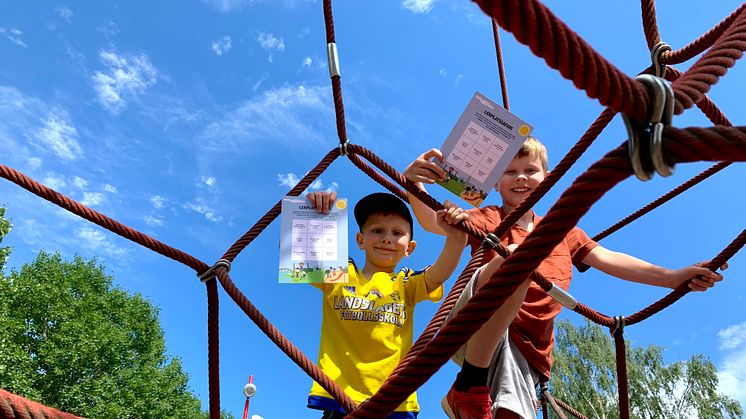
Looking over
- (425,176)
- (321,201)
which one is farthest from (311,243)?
(425,176)

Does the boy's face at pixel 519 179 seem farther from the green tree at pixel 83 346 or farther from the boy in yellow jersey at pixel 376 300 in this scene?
the green tree at pixel 83 346

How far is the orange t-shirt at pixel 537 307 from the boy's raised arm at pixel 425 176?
0.40 ft

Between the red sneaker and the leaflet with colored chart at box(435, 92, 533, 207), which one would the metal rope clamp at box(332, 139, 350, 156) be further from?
the red sneaker

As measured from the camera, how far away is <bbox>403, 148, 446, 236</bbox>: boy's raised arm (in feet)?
4.74

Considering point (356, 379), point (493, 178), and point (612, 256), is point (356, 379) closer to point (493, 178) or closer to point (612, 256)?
point (493, 178)

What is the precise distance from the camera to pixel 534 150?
1636 mm

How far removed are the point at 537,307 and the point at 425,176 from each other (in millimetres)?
439

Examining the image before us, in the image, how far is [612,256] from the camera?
5.53ft

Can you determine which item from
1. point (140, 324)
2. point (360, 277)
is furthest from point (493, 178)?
point (140, 324)

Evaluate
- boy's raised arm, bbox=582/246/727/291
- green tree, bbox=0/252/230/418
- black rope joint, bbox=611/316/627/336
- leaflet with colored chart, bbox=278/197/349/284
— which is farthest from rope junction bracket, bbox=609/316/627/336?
green tree, bbox=0/252/230/418

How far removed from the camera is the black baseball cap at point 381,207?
1683 millimetres

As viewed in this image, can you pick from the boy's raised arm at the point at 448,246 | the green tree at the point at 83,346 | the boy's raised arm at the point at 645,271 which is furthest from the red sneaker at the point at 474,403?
the green tree at the point at 83,346

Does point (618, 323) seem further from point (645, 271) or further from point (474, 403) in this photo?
point (474, 403)

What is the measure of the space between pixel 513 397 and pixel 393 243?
580 millimetres
